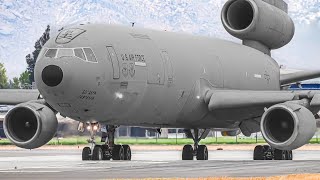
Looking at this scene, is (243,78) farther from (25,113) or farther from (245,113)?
(25,113)

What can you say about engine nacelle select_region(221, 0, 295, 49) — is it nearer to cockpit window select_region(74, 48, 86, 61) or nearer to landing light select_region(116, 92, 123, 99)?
landing light select_region(116, 92, 123, 99)

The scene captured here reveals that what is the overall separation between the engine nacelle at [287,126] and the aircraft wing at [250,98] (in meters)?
1.55

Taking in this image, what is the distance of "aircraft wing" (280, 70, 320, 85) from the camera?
4498 centimetres

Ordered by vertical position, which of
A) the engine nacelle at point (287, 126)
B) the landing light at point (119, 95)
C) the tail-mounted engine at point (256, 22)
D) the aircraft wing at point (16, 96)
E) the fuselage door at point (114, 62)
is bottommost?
the engine nacelle at point (287, 126)

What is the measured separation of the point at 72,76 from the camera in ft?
104

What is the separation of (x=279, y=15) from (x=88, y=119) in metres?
18.1

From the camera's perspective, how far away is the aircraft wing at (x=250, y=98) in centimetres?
3681

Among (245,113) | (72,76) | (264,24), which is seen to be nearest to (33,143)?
(72,76)

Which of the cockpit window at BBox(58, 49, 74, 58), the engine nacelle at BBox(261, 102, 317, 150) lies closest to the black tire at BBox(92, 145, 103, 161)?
the cockpit window at BBox(58, 49, 74, 58)

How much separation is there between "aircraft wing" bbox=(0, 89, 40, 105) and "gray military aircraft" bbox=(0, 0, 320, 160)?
4cm

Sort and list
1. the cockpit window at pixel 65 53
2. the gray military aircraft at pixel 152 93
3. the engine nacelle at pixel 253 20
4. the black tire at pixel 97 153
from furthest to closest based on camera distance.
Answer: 1. the engine nacelle at pixel 253 20
2. the black tire at pixel 97 153
3. the gray military aircraft at pixel 152 93
4. the cockpit window at pixel 65 53

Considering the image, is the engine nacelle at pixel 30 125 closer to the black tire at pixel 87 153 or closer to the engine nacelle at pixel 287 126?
the black tire at pixel 87 153

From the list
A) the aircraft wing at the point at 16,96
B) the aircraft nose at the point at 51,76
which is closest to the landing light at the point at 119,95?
the aircraft nose at the point at 51,76

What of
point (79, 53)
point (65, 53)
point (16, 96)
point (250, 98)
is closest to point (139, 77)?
point (79, 53)
